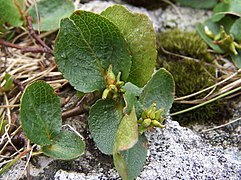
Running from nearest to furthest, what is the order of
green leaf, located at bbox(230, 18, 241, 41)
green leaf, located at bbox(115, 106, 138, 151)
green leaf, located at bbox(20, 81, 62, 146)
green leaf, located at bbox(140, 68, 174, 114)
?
green leaf, located at bbox(115, 106, 138, 151) < green leaf, located at bbox(20, 81, 62, 146) < green leaf, located at bbox(140, 68, 174, 114) < green leaf, located at bbox(230, 18, 241, 41)

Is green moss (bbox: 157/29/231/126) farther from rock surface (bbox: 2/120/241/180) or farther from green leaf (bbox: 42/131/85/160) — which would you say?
green leaf (bbox: 42/131/85/160)

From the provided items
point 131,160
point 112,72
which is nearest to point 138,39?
point 112,72

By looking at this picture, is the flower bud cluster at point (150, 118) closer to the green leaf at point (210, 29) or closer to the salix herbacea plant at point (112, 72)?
the salix herbacea plant at point (112, 72)

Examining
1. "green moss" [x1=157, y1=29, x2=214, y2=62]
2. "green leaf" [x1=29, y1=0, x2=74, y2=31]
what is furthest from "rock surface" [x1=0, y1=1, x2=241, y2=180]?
"green leaf" [x1=29, y1=0, x2=74, y2=31]

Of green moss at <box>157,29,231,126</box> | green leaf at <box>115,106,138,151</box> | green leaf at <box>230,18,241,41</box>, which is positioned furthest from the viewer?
green leaf at <box>230,18,241,41</box>

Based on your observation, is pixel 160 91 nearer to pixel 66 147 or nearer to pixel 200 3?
pixel 66 147

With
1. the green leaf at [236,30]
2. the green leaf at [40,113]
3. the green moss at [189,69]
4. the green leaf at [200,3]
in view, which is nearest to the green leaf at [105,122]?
the green leaf at [40,113]

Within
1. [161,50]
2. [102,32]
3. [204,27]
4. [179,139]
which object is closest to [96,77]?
[102,32]
